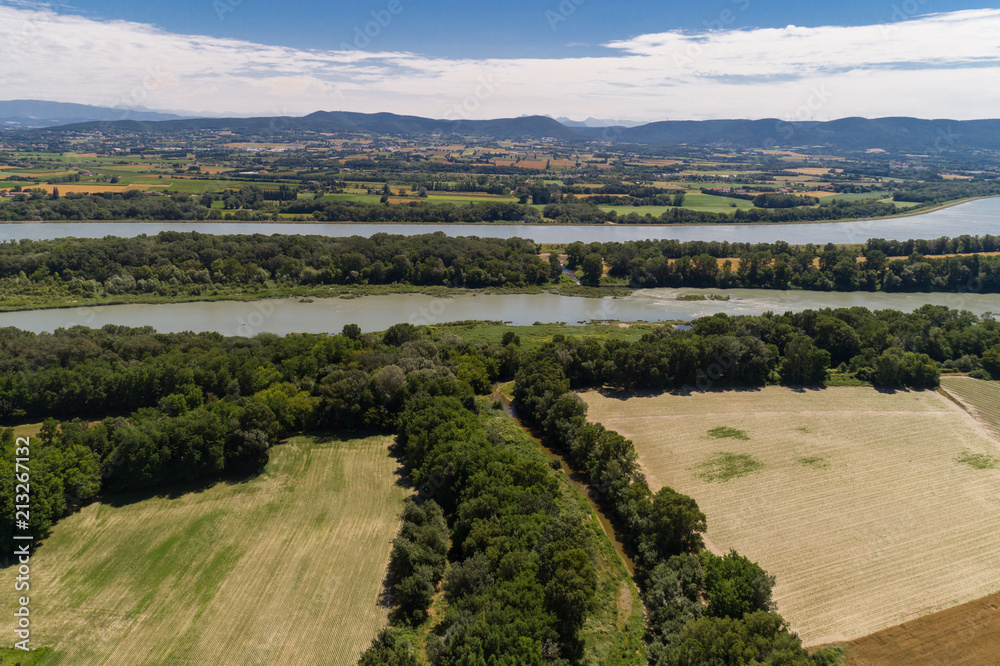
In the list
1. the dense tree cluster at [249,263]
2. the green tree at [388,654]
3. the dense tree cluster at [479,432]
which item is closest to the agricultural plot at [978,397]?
the dense tree cluster at [479,432]

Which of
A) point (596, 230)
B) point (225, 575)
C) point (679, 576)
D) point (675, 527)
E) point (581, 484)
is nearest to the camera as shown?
point (679, 576)

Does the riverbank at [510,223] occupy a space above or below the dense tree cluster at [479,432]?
above

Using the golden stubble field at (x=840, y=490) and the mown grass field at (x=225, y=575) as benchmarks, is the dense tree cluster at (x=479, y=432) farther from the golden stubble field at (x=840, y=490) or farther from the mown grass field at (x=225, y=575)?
the golden stubble field at (x=840, y=490)

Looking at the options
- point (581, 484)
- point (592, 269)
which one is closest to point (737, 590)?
point (581, 484)

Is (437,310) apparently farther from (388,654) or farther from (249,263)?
(388,654)

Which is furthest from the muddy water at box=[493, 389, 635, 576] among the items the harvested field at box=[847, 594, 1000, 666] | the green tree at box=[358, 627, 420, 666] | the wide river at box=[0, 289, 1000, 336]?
the wide river at box=[0, 289, 1000, 336]

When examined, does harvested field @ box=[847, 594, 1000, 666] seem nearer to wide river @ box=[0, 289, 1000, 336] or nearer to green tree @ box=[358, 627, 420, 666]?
green tree @ box=[358, 627, 420, 666]
